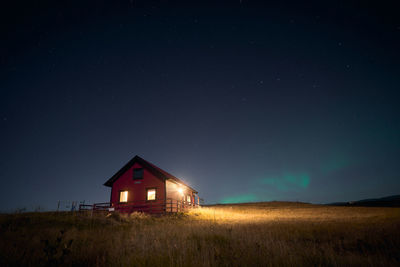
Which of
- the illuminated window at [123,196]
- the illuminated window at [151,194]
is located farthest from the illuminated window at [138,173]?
the illuminated window at [123,196]

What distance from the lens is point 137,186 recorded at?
23000 millimetres

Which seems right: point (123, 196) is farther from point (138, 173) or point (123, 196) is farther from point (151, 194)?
point (151, 194)

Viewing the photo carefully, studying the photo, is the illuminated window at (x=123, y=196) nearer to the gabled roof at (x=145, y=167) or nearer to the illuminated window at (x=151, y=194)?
the gabled roof at (x=145, y=167)

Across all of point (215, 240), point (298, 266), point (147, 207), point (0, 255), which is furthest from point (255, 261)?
point (147, 207)

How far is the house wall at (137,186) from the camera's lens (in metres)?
21.9

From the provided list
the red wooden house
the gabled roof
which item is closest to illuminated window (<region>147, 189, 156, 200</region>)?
the red wooden house

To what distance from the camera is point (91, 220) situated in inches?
489

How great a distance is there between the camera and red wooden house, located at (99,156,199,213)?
21639 millimetres

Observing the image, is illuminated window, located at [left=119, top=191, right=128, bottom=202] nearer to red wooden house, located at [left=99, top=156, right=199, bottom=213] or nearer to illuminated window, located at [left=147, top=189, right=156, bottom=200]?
red wooden house, located at [left=99, top=156, right=199, bottom=213]

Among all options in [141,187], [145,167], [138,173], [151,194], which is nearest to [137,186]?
[141,187]

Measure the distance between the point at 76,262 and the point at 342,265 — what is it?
5.96 metres

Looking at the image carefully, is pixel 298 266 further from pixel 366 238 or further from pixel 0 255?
pixel 0 255

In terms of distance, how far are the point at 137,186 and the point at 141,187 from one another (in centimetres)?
62

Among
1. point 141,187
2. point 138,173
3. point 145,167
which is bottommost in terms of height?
point 141,187
